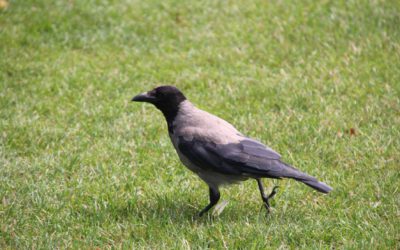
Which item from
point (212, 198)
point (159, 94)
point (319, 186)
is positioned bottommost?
point (212, 198)

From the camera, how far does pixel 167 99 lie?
5820mm

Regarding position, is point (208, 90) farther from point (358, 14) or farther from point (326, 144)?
point (358, 14)

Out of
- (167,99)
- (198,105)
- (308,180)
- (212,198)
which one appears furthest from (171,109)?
(198,105)

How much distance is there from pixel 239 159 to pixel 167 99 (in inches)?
35.7

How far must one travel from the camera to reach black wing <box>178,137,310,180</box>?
5250 millimetres

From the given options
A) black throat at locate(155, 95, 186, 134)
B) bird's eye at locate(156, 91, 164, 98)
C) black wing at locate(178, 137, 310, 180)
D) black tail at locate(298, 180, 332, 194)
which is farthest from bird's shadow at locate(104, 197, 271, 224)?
bird's eye at locate(156, 91, 164, 98)

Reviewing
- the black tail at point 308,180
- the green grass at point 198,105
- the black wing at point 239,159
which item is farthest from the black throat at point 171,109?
the black tail at point 308,180

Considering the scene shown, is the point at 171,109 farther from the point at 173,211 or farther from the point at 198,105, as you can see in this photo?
the point at 198,105

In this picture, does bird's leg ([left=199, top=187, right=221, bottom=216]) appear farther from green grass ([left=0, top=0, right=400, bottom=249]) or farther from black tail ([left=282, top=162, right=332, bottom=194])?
black tail ([left=282, top=162, right=332, bottom=194])

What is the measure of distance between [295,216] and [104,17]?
18.0ft

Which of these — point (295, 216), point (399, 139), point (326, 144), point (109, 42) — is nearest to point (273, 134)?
point (326, 144)

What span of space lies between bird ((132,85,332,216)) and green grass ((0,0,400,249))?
31 centimetres

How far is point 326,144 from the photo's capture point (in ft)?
22.2

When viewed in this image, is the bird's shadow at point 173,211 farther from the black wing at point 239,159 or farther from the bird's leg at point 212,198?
the black wing at point 239,159
